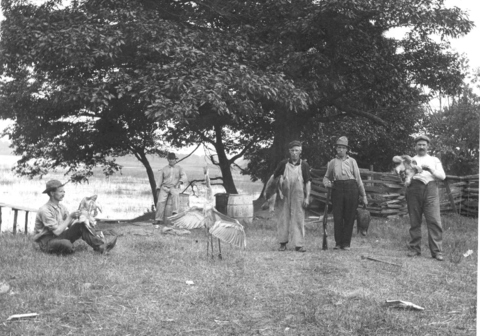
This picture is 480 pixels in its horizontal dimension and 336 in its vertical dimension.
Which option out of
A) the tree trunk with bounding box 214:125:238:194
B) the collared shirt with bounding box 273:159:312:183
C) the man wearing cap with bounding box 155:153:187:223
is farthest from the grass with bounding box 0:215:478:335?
the tree trunk with bounding box 214:125:238:194

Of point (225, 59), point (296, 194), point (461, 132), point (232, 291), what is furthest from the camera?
point (461, 132)

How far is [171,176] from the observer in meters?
13.5

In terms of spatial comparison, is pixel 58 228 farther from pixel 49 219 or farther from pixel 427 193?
pixel 427 193

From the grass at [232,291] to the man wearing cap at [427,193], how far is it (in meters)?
0.40

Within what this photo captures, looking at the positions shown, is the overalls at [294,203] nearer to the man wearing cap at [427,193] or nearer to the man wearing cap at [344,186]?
the man wearing cap at [344,186]

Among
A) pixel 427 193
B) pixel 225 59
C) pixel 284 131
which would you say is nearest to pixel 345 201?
pixel 427 193

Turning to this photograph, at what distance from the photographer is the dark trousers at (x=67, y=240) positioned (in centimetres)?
807

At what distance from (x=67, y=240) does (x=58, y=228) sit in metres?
0.25

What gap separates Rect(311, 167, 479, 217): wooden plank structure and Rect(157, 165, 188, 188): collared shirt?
5.05 metres

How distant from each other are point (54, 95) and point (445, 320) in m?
10.5

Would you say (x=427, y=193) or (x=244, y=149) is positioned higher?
(x=244, y=149)

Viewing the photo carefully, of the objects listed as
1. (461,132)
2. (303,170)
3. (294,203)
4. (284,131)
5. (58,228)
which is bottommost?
(58,228)

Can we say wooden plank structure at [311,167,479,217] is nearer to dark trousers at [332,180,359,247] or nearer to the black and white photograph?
the black and white photograph

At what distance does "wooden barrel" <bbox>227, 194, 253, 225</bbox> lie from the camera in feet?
46.6
